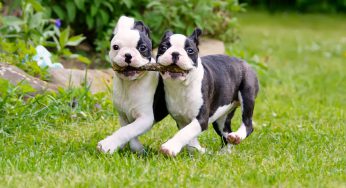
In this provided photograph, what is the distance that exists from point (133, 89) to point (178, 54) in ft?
1.36

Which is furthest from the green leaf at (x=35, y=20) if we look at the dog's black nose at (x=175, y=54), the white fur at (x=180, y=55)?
the dog's black nose at (x=175, y=54)

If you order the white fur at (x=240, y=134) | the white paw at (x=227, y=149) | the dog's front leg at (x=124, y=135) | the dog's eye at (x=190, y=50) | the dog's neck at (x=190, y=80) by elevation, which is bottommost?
the white paw at (x=227, y=149)

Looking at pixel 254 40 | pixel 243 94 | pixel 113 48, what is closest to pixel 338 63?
pixel 254 40

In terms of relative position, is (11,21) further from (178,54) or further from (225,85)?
(178,54)

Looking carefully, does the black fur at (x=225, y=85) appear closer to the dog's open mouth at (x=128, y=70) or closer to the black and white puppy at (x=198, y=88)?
the black and white puppy at (x=198, y=88)

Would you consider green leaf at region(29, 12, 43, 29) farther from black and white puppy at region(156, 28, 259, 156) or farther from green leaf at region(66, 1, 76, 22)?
black and white puppy at region(156, 28, 259, 156)

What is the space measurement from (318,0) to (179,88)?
14928 mm

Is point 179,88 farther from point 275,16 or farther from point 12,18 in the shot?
point 275,16

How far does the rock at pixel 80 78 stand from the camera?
6035 mm

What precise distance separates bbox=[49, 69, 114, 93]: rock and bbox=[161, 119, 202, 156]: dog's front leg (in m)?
1.79

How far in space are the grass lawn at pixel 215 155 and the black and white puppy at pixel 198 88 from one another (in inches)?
6.3

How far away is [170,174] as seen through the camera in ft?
12.6

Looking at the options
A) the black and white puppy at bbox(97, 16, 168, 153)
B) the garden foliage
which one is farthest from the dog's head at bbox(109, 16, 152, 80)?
the garden foliage

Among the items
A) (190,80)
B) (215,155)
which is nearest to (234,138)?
(215,155)
